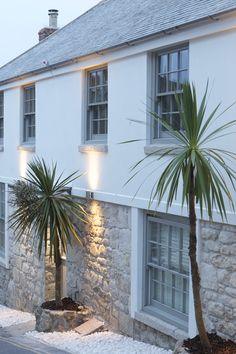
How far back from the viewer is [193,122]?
705 centimetres

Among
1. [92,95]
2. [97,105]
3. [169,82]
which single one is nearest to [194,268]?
[169,82]

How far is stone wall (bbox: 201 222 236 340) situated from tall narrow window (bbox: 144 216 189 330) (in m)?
0.75

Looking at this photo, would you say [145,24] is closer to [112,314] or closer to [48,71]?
[48,71]

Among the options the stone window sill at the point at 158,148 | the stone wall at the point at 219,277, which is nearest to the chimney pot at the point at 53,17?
the stone window sill at the point at 158,148

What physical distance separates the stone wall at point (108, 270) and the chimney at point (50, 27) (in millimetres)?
10542

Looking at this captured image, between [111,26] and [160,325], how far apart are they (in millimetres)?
6299

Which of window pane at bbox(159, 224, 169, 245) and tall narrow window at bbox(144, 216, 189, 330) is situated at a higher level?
window pane at bbox(159, 224, 169, 245)

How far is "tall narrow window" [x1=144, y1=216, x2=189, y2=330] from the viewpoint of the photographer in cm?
930

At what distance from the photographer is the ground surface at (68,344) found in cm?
970

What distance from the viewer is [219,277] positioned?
8227 millimetres

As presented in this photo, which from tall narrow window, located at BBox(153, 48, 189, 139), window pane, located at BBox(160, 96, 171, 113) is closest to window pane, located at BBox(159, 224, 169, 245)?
tall narrow window, located at BBox(153, 48, 189, 139)

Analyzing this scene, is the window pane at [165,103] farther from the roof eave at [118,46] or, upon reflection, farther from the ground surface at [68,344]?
the ground surface at [68,344]

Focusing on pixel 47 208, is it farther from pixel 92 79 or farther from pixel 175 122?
pixel 175 122

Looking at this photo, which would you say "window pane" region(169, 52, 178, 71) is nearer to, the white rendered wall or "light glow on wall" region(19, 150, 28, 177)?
Answer: the white rendered wall
